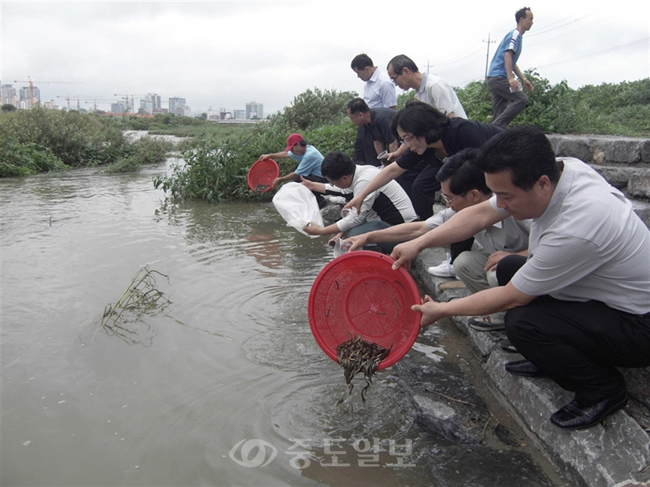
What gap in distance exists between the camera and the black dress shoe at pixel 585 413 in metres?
2.11

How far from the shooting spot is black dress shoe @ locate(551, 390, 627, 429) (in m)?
2.11

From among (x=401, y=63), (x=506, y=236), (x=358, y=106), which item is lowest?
(x=506, y=236)

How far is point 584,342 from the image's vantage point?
6.92 feet

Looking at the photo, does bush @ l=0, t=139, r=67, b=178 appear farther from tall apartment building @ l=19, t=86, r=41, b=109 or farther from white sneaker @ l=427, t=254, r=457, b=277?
white sneaker @ l=427, t=254, r=457, b=277

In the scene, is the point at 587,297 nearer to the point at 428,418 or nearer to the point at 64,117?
the point at 428,418

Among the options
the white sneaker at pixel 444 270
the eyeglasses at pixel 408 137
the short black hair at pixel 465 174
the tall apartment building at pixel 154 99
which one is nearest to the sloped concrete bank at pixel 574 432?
the white sneaker at pixel 444 270

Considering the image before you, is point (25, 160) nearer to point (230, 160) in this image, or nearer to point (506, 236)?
point (230, 160)

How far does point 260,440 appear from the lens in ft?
8.23

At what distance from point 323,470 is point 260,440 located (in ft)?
1.22

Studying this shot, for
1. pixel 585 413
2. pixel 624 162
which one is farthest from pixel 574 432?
pixel 624 162

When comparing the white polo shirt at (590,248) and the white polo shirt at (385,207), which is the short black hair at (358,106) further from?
the white polo shirt at (590,248)

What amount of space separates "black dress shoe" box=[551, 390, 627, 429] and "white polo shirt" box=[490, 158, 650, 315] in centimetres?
40

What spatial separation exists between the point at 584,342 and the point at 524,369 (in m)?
0.53

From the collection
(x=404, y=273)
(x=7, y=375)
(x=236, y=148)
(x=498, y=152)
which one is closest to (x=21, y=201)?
(x=236, y=148)
